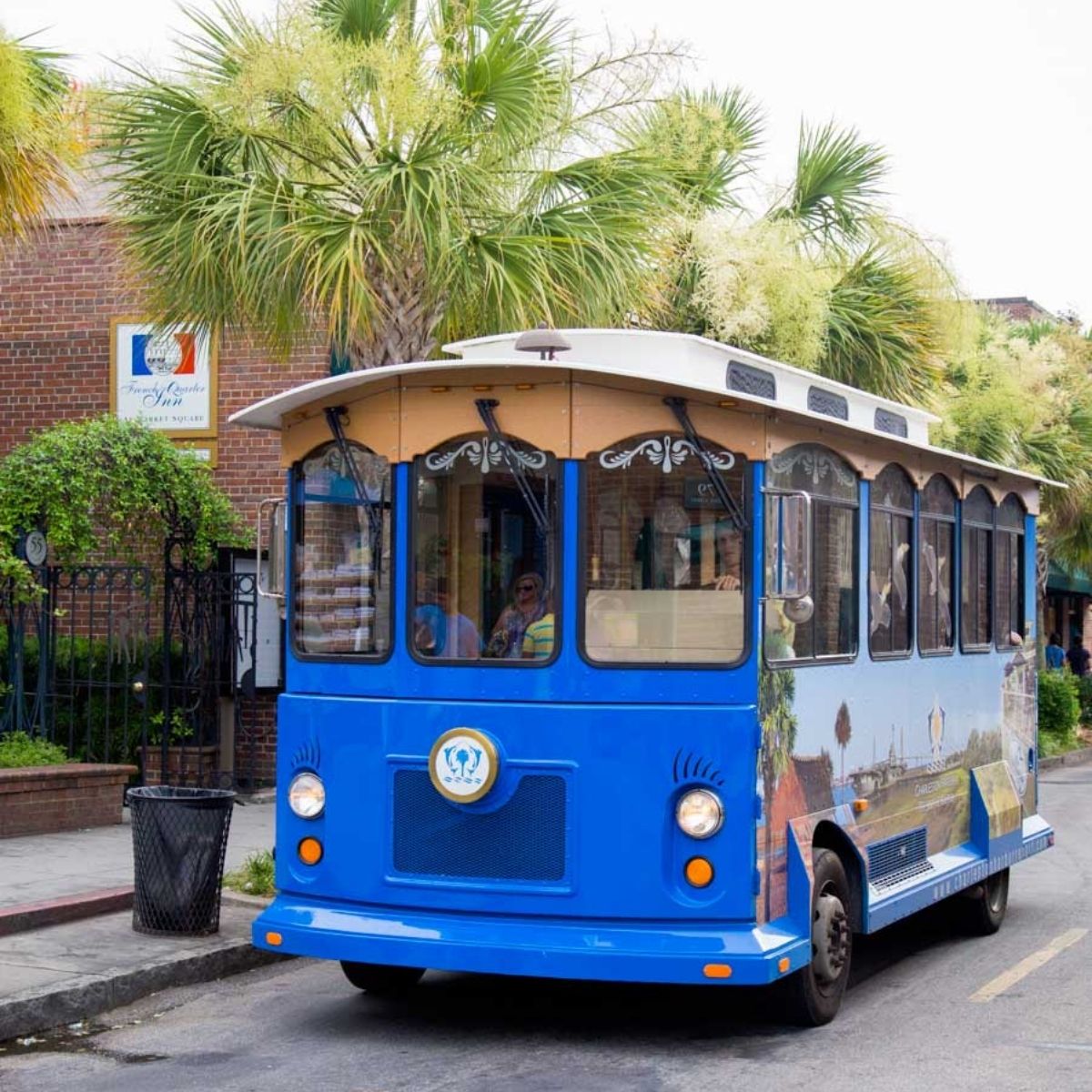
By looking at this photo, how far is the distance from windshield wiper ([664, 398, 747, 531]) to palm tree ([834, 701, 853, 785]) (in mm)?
1337

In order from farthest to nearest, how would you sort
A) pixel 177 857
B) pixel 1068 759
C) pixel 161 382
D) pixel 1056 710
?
pixel 1056 710 < pixel 1068 759 < pixel 161 382 < pixel 177 857

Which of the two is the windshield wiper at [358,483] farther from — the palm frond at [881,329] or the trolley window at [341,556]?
the palm frond at [881,329]

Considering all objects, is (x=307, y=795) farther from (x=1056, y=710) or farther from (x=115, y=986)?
(x=1056, y=710)

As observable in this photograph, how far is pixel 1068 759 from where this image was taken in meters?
27.0

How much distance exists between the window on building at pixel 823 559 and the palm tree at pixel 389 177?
356 cm

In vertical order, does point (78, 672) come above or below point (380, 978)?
above

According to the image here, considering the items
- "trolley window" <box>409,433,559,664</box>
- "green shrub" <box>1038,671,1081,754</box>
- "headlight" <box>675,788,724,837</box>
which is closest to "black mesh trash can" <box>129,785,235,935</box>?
"trolley window" <box>409,433,559,664</box>

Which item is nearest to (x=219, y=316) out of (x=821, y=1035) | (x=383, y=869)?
(x=383, y=869)

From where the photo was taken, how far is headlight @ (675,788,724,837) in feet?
23.6

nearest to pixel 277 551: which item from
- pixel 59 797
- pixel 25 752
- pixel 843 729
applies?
pixel 843 729

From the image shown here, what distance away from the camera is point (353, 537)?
794 cm

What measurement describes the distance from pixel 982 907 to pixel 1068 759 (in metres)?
17.4

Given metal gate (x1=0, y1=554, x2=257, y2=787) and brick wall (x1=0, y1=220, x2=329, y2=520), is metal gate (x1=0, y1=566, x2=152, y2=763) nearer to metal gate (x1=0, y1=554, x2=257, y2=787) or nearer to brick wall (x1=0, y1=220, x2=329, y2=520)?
metal gate (x1=0, y1=554, x2=257, y2=787)

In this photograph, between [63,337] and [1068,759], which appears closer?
[63,337]
